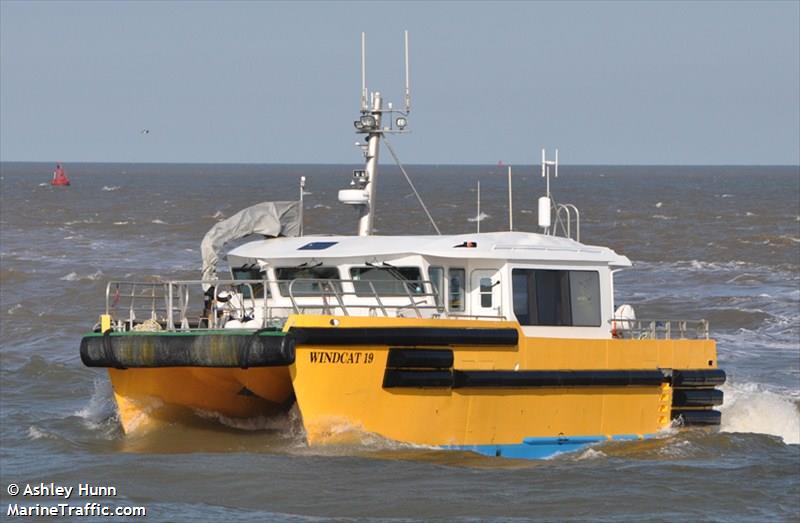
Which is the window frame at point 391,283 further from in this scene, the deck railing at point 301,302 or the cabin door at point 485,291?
the cabin door at point 485,291

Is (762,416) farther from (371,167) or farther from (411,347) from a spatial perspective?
(411,347)

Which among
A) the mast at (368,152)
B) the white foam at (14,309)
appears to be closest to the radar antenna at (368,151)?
the mast at (368,152)

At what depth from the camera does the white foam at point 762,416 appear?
18.4m

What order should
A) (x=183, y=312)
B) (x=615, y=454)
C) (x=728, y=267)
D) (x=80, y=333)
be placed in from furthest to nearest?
(x=728, y=267) < (x=80, y=333) < (x=615, y=454) < (x=183, y=312)

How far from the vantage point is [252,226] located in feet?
54.7

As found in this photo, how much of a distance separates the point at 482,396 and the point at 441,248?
4.96 ft

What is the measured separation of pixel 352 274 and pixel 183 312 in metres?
1.74

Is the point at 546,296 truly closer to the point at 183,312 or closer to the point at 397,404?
the point at 397,404

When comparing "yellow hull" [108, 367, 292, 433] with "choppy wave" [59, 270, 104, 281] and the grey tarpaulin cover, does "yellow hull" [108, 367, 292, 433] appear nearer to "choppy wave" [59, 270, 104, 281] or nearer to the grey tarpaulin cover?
the grey tarpaulin cover

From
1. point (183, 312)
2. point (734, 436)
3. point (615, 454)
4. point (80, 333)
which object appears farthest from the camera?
point (80, 333)

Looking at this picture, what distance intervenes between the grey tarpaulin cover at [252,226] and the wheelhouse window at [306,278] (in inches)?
43.6

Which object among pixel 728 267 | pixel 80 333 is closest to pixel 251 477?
pixel 80 333

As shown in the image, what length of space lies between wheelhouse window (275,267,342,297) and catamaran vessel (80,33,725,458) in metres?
0.02

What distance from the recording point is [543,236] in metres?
16.0
